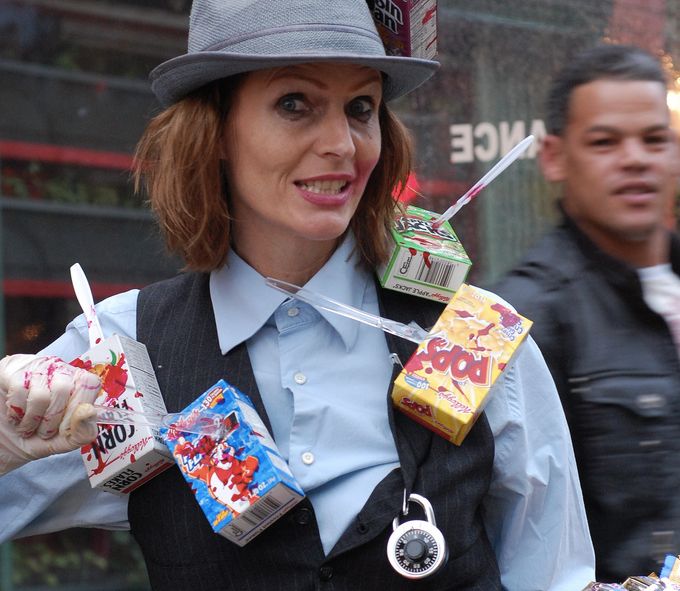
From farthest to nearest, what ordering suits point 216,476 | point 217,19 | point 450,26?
point 450,26, point 217,19, point 216,476

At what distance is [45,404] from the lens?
1.92m

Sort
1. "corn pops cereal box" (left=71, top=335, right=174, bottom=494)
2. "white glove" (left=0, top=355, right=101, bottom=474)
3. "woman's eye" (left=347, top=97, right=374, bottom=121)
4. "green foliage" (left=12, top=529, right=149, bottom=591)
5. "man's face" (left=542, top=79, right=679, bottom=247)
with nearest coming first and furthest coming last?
"white glove" (left=0, top=355, right=101, bottom=474) < "corn pops cereal box" (left=71, top=335, right=174, bottom=494) < "woman's eye" (left=347, top=97, right=374, bottom=121) < "man's face" (left=542, top=79, right=679, bottom=247) < "green foliage" (left=12, top=529, right=149, bottom=591)

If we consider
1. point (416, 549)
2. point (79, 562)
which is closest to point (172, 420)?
point (416, 549)

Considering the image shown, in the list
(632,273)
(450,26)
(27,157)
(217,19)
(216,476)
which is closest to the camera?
(216,476)

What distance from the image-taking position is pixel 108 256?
→ 453cm

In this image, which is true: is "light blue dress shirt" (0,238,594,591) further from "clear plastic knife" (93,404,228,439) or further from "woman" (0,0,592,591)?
"clear plastic knife" (93,404,228,439)

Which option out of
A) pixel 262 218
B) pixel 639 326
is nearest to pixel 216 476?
pixel 262 218

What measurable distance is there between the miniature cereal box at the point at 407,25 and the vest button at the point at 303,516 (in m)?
0.89

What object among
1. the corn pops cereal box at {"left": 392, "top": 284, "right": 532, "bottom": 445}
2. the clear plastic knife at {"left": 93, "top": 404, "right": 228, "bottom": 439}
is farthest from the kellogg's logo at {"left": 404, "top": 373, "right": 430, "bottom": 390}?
the clear plastic knife at {"left": 93, "top": 404, "right": 228, "bottom": 439}

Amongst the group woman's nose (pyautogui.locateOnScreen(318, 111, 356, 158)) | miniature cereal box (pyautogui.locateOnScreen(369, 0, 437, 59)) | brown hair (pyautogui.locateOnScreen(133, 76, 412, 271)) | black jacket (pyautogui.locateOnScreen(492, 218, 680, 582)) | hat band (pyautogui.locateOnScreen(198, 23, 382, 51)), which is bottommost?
black jacket (pyautogui.locateOnScreen(492, 218, 680, 582))

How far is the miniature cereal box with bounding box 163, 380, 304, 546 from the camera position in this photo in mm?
1936

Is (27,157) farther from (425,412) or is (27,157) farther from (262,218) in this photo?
(425,412)

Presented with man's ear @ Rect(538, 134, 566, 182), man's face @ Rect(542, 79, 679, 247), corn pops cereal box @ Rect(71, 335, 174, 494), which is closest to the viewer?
corn pops cereal box @ Rect(71, 335, 174, 494)

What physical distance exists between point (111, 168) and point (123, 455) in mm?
2673
